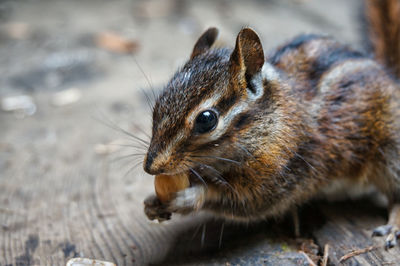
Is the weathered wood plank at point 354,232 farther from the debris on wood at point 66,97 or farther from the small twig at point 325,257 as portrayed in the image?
the debris on wood at point 66,97

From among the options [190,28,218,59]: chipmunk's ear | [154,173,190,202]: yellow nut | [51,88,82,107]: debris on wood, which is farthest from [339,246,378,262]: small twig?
[51,88,82,107]: debris on wood

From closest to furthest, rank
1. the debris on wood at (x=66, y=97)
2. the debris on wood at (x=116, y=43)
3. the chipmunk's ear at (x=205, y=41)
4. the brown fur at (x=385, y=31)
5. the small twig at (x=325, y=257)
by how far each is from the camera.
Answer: the small twig at (x=325, y=257) → the chipmunk's ear at (x=205, y=41) → the brown fur at (x=385, y=31) → the debris on wood at (x=66, y=97) → the debris on wood at (x=116, y=43)

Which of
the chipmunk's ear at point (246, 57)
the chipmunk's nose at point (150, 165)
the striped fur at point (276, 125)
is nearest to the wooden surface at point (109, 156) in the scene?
the striped fur at point (276, 125)

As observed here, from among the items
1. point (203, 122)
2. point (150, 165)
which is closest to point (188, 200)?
point (150, 165)

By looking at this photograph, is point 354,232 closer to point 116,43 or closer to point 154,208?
point 154,208

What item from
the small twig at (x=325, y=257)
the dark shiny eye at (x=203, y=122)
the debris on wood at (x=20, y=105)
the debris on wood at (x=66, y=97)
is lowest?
the debris on wood at (x=20, y=105)

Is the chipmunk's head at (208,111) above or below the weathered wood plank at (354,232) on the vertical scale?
above
